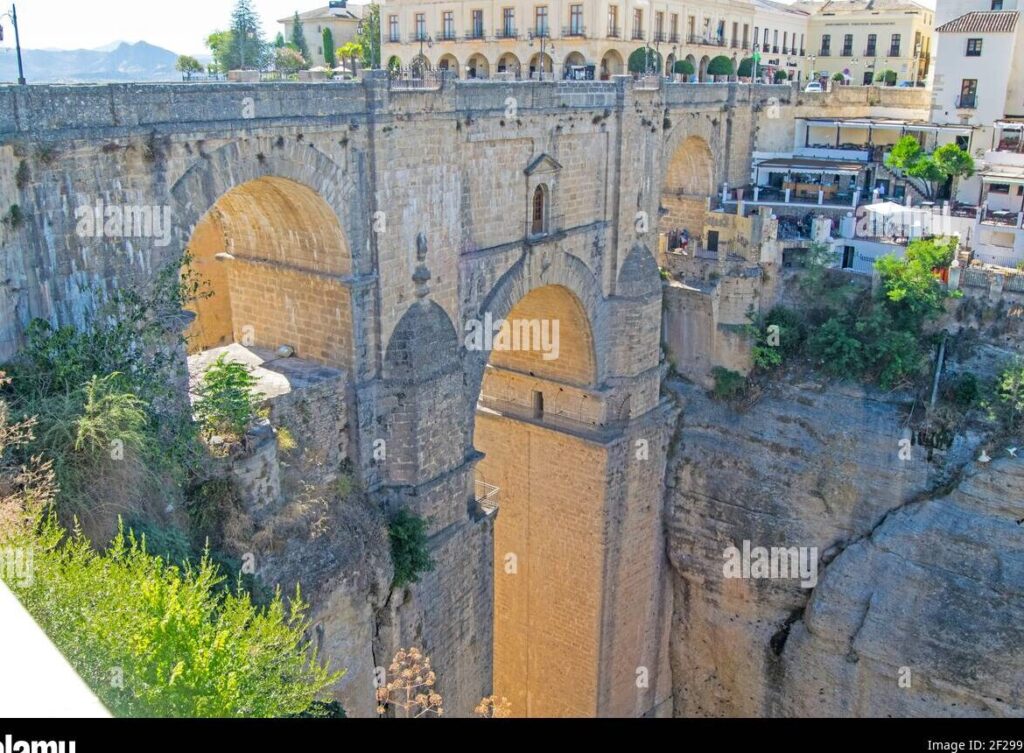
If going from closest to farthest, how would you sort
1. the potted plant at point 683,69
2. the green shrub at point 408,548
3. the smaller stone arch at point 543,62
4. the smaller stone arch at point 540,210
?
the green shrub at point 408,548 → the smaller stone arch at point 540,210 → the smaller stone arch at point 543,62 → the potted plant at point 683,69

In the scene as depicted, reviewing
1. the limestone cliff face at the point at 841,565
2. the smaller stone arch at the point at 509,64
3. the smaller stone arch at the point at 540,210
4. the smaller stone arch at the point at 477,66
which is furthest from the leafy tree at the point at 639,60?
the smaller stone arch at the point at 540,210

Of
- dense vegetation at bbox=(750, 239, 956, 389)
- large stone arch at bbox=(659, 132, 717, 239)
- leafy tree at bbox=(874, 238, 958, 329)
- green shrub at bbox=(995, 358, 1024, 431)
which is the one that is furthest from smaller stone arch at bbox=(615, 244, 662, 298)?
green shrub at bbox=(995, 358, 1024, 431)

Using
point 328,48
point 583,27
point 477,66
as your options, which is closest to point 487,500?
point 583,27

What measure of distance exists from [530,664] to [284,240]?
1332 cm

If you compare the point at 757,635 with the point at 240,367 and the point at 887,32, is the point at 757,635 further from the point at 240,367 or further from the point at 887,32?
the point at 887,32

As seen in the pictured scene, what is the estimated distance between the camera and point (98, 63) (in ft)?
178

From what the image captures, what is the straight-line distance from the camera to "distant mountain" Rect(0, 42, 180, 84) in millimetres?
21000

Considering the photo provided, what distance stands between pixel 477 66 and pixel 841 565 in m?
23.8

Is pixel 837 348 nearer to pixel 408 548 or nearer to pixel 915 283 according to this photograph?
pixel 915 283

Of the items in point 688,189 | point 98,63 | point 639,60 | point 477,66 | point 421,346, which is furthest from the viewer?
point 98,63

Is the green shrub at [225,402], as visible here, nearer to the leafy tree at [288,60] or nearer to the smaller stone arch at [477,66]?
the smaller stone arch at [477,66]

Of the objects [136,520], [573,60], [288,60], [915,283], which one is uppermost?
[288,60]

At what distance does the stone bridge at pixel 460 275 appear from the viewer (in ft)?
36.2

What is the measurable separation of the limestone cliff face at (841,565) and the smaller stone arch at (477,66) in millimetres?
18136
